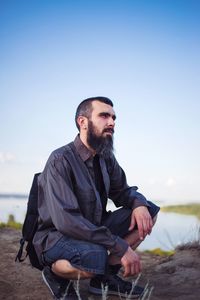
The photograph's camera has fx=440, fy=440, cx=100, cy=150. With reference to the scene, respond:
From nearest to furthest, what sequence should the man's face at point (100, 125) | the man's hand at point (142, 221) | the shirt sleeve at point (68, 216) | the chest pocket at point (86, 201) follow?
the shirt sleeve at point (68, 216)
the chest pocket at point (86, 201)
the man's face at point (100, 125)
the man's hand at point (142, 221)

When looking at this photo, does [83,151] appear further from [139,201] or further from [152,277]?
[152,277]

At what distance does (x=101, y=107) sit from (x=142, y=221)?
1.22m

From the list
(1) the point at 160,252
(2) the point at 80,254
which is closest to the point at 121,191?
(2) the point at 80,254

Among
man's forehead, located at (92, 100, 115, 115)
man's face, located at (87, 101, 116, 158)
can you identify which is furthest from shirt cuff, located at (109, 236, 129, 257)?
man's forehead, located at (92, 100, 115, 115)

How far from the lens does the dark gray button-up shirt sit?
3.86 metres

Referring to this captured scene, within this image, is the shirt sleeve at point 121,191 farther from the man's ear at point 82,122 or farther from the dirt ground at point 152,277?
the dirt ground at point 152,277

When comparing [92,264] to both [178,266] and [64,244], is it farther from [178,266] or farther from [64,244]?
[178,266]

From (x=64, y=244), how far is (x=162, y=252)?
3.98m

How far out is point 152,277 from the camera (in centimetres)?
593

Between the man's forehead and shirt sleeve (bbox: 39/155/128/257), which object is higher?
the man's forehead

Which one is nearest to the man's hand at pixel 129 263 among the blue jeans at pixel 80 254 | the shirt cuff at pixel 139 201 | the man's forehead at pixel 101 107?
the blue jeans at pixel 80 254

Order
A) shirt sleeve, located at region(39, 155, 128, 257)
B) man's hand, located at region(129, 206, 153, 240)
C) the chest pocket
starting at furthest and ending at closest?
man's hand, located at region(129, 206, 153, 240)
the chest pocket
shirt sleeve, located at region(39, 155, 128, 257)

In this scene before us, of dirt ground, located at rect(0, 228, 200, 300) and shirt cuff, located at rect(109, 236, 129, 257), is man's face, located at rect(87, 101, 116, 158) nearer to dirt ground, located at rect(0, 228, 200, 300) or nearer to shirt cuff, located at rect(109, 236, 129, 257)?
shirt cuff, located at rect(109, 236, 129, 257)

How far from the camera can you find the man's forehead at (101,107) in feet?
14.1
